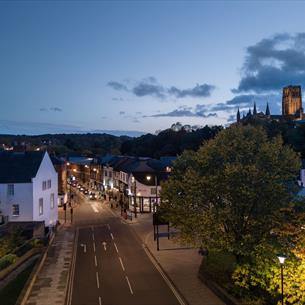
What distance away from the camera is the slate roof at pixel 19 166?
50125 mm

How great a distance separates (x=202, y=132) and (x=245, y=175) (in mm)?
98856

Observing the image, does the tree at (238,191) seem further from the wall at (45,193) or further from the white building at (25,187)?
the wall at (45,193)

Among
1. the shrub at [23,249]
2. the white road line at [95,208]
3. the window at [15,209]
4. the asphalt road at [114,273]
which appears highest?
the window at [15,209]

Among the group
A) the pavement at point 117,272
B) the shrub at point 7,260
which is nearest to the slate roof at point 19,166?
the pavement at point 117,272

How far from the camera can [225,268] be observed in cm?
2816

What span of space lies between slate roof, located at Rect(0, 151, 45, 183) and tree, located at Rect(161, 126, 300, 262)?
94.2 ft

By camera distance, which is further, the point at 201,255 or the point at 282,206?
the point at 201,255

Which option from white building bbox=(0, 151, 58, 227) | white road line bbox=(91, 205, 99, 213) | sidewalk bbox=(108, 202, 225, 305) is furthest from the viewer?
white road line bbox=(91, 205, 99, 213)

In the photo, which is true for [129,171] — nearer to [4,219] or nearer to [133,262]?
[4,219]

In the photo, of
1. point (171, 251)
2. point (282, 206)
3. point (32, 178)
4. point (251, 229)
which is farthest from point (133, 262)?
point (32, 178)

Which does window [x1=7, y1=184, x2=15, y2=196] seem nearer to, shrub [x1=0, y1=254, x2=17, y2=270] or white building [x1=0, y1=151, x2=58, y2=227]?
white building [x1=0, y1=151, x2=58, y2=227]

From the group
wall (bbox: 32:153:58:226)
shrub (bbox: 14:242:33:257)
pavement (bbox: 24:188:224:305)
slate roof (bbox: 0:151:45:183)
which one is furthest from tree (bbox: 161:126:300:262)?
slate roof (bbox: 0:151:45:183)

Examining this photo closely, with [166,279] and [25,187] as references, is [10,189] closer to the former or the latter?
[25,187]

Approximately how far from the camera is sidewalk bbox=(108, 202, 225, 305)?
26.5 meters
